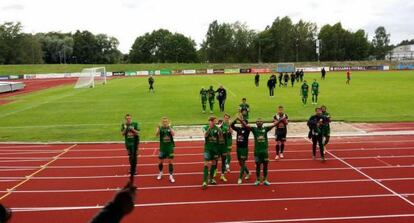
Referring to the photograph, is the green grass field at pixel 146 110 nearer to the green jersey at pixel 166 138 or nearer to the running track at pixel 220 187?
the running track at pixel 220 187

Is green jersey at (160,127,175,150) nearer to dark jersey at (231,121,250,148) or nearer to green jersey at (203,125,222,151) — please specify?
green jersey at (203,125,222,151)

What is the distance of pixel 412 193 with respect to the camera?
11.0 m

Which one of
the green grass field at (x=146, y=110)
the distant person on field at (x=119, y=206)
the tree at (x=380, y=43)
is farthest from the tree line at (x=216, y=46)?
the distant person on field at (x=119, y=206)

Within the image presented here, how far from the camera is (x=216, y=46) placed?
4444 inches

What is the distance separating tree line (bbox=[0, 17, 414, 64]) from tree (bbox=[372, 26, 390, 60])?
94 cm

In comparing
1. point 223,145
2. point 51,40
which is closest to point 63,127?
point 223,145

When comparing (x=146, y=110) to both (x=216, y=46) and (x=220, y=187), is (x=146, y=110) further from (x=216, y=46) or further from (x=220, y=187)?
(x=216, y=46)

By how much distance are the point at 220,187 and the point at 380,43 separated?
435 ft

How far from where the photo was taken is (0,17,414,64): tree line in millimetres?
108625

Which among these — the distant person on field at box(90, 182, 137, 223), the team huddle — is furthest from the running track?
the distant person on field at box(90, 182, 137, 223)

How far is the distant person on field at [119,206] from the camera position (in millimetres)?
1973

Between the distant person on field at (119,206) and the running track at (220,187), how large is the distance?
24.9 ft

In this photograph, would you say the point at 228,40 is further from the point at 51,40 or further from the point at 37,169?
the point at 37,169

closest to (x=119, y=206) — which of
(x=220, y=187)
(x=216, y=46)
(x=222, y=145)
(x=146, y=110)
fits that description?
(x=220, y=187)
